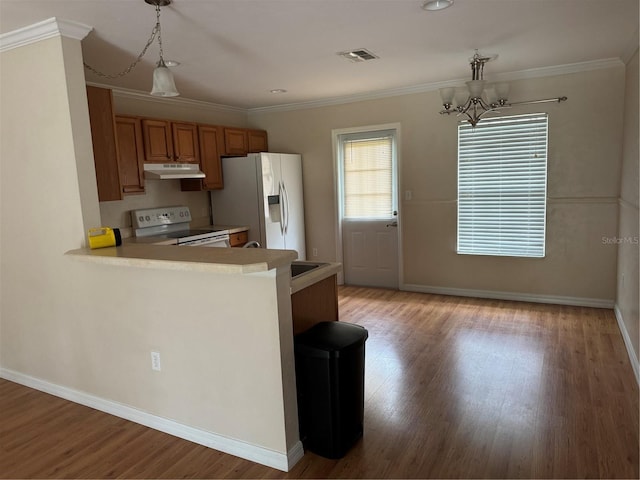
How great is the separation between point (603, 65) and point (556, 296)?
2.28m

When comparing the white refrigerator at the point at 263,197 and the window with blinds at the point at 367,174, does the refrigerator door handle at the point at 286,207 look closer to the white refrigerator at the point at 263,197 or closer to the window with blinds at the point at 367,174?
the white refrigerator at the point at 263,197

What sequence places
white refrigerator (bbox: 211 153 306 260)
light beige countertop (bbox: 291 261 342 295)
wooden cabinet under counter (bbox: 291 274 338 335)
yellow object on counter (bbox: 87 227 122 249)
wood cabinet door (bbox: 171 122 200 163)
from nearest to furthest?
light beige countertop (bbox: 291 261 342 295)
wooden cabinet under counter (bbox: 291 274 338 335)
yellow object on counter (bbox: 87 227 122 249)
wood cabinet door (bbox: 171 122 200 163)
white refrigerator (bbox: 211 153 306 260)

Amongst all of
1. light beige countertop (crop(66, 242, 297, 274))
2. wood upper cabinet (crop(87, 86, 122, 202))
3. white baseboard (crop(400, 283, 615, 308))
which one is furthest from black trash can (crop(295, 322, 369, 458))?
white baseboard (crop(400, 283, 615, 308))

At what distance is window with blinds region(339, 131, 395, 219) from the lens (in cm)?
539

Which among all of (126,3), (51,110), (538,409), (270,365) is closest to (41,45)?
(51,110)

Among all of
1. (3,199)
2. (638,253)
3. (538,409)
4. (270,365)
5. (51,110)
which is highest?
(51,110)

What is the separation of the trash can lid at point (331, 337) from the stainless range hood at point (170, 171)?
2772mm

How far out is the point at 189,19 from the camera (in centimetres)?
263

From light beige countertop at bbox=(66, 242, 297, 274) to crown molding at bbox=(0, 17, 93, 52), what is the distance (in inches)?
51.0

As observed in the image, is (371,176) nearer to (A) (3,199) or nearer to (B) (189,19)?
(B) (189,19)

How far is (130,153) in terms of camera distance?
4.28 metres

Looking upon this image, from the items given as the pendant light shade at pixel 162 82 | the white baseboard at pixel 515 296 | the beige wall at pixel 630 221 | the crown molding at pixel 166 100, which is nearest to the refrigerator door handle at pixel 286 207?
the crown molding at pixel 166 100

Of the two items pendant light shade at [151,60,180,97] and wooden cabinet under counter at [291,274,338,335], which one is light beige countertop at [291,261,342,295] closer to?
wooden cabinet under counter at [291,274,338,335]

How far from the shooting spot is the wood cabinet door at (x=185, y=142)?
475cm
